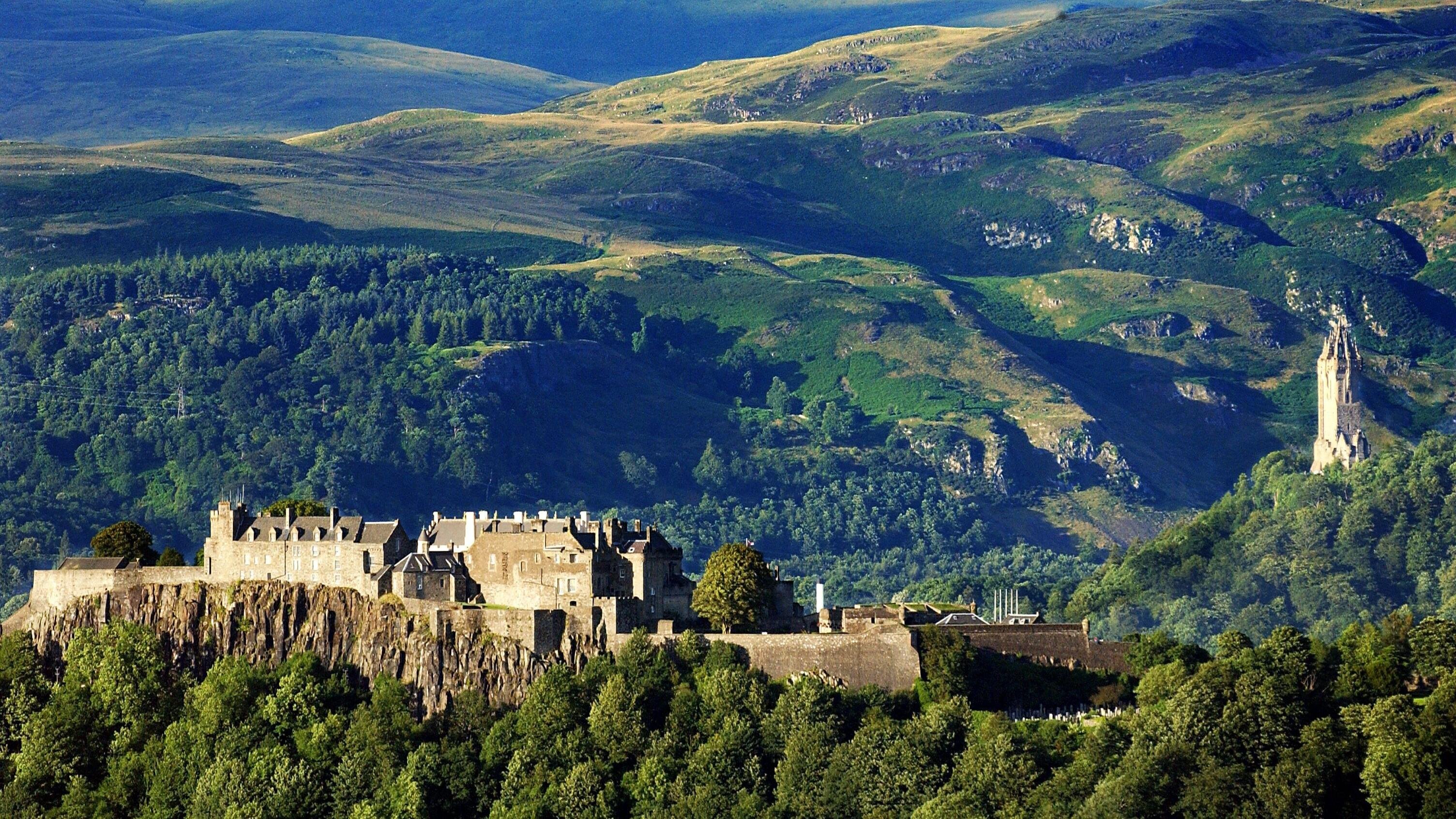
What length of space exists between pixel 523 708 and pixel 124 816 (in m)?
16.2

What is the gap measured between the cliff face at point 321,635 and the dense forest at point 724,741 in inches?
30.0

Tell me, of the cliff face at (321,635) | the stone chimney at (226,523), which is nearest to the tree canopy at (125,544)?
the cliff face at (321,635)

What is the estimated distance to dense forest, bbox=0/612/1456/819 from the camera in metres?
98.6

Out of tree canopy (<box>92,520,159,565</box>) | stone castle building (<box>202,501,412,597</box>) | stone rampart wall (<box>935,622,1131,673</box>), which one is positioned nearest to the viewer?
stone rampart wall (<box>935,622,1131,673</box>)

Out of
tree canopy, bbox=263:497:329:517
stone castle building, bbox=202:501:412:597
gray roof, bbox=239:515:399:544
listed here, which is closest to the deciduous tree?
stone castle building, bbox=202:501:412:597

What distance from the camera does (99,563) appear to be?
11806 cm

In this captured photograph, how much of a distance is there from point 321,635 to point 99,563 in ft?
42.3

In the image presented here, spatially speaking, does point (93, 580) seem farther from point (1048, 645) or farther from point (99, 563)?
point (1048, 645)

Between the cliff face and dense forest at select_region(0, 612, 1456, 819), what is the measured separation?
761 mm

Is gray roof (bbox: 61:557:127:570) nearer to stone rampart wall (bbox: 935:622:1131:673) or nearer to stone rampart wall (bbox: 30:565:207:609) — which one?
stone rampart wall (bbox: 30:565:207:609)

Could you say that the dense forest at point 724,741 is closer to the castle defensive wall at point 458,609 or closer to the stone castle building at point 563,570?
the castle defensive wall at point 458,609

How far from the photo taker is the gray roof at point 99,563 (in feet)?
386

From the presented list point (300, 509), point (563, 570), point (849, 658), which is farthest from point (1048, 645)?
point (300, 509)

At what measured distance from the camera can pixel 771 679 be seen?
346 feet
